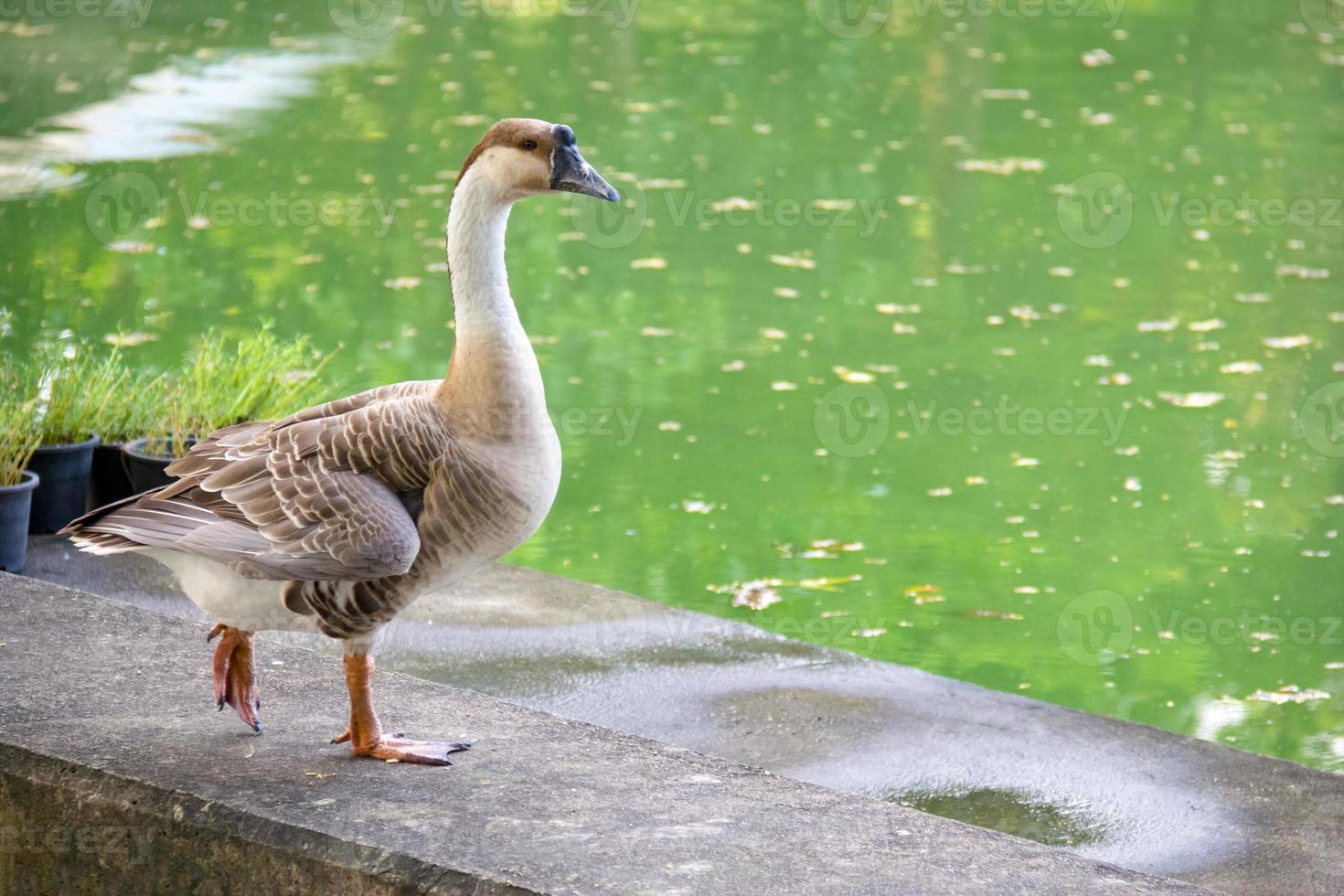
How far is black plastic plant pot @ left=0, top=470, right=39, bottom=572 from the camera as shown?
5070 millimetres

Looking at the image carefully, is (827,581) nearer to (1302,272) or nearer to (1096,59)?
(1302,272)

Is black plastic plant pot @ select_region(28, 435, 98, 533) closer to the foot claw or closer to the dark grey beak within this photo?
the foot claw

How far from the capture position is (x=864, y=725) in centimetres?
466

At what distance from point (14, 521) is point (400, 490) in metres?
2.64

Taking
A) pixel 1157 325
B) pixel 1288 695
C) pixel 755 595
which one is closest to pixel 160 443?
pixel 755 595

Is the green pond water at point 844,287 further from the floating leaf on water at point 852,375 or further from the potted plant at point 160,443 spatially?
the potted plant at point 160,443

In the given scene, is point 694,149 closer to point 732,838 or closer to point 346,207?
point 346,207

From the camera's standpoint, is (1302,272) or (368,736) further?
(1302,272)

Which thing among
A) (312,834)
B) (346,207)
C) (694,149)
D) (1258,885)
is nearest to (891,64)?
(694,149)

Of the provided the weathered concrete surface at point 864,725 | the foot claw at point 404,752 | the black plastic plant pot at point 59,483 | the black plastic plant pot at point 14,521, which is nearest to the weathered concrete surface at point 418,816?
the foot claw at point 404,752

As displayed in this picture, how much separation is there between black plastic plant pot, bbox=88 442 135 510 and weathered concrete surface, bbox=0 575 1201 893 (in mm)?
2203

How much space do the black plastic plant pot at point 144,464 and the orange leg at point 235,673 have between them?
2279 mm

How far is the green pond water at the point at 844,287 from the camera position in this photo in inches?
235

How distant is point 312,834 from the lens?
2.89m
